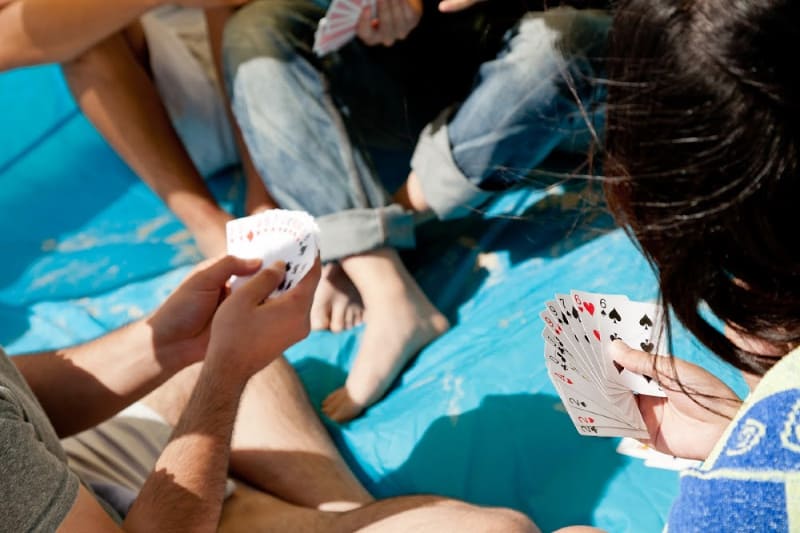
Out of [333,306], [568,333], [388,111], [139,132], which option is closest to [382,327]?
[333,306]

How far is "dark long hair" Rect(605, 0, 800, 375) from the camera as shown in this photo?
72 cm

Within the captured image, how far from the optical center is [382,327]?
1607 mm

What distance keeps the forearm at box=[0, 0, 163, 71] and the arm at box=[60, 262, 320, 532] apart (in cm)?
83

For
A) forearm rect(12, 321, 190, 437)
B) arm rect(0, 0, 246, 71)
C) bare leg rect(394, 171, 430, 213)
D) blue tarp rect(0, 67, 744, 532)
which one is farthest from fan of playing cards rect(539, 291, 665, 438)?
arm rect(0, 0, 246, 71)

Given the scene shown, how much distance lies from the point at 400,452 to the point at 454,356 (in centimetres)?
22

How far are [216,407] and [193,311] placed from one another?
219 millimetres

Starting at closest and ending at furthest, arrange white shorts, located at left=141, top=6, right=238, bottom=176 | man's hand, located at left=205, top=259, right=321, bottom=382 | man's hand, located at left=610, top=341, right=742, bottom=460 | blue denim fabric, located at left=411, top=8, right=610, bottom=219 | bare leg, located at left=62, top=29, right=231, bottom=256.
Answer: man's hand, located at left=610, top=341, right=742, bottom=460, man's hand, located at left=205, top=259, right=321, bottom=382, blue denim fabric, located at left=411, top=8, right=610, bottom=219, bare leg, located at left=62, top=29, right=231, bottom=256, white shorts, located at left=141, top=6, right=238, bottom=176

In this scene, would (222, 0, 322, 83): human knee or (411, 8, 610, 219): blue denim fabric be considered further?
(222, 0, 322, 83): human knee

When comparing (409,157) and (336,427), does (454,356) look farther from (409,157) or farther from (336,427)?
(409,157)

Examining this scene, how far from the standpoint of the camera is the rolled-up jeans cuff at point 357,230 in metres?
1.67

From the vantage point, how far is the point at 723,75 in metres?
0.73

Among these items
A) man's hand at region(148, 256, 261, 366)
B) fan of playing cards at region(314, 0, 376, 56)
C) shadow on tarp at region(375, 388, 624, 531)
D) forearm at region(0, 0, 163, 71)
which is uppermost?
forearm at region(0, 0, 163, 71)

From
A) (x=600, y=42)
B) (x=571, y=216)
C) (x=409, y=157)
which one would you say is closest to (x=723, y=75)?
(x=600, y=42)

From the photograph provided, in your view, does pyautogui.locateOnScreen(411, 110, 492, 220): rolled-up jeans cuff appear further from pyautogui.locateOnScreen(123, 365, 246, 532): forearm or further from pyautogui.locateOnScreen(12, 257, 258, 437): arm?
pyautogui.locateOnScreen(123, 365, 246, 532): forearm
